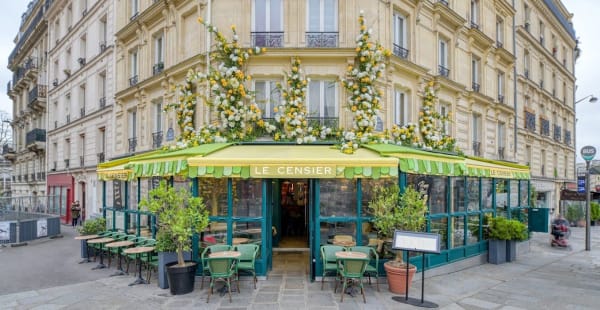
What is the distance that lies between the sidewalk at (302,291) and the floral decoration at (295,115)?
3701 mm

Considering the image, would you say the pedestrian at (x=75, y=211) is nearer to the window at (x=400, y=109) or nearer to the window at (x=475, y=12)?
the window at (x=400, y=109)

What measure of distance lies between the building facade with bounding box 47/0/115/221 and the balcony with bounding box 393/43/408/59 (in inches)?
510

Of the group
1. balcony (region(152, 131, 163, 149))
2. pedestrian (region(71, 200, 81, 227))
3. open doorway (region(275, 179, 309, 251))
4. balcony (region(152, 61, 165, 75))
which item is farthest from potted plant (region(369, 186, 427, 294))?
pedestrian (region(71, 200, 81, 227))

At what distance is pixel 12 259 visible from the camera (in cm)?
1195

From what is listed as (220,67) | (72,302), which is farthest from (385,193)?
(72,302)

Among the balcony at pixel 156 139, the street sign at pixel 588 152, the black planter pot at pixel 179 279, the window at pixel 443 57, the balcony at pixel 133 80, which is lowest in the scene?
the black planter pot at pixel 179 279

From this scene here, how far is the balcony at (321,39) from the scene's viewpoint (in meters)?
10.5

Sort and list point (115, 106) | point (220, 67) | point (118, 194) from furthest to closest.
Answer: point (115, 106)
point (118, 194)
point (220, 67)

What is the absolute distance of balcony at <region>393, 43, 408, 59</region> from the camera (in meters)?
11.5

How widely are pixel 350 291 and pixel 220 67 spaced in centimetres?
704

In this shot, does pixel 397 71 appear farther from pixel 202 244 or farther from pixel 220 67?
pixel 202 244

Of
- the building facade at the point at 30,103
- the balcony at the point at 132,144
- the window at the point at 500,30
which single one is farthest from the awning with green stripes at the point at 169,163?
the building facade at the point at 30,103

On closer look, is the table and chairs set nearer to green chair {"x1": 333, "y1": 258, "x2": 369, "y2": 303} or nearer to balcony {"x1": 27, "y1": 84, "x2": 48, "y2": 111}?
green chair {"x1": 333, "y1": 258, "x2": 369, "y2": 303}

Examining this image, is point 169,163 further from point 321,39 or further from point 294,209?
point 294,209
